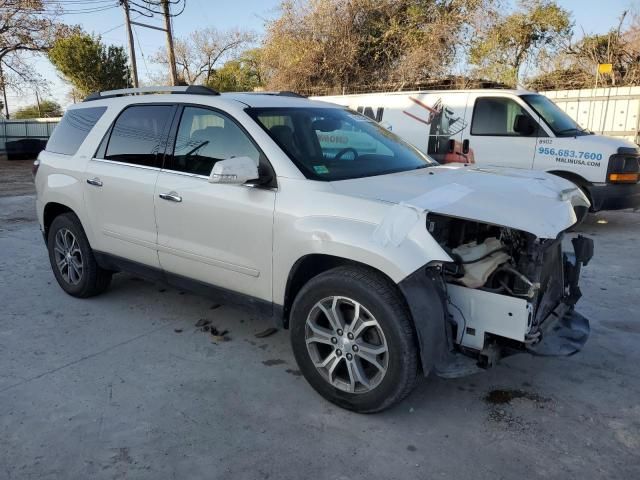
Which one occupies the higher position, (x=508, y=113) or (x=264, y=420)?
(x=508, y=113)

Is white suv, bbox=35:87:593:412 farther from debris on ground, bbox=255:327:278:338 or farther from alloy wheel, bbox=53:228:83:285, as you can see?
debris on ground, bbox=255:327:278:338

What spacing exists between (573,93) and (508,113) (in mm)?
6951

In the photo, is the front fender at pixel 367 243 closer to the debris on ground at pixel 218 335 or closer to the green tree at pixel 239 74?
the debris on ground at pixel 218 335

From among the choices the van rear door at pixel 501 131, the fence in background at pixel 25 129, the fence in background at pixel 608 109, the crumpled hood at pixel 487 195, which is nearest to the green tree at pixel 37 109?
the fence in background at pixel 25 129

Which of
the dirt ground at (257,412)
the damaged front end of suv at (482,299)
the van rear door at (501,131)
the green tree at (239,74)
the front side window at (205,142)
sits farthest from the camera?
the green tree at (239,74)

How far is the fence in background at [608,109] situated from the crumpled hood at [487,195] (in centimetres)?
1075

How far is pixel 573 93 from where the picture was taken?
13.5 m

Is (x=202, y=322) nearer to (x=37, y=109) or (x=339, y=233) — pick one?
(x=339, y=233)

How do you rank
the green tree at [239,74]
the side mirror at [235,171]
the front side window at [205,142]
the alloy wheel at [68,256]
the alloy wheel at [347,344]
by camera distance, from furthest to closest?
1. the green tree at [239,74]
2. the alloy wheel at [68,256]
3. the front side window at [205,142]
4. the side mirror at [235,171]
5. the alloy wheel at [347,344]

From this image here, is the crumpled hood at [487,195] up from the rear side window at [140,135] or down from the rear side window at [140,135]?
down

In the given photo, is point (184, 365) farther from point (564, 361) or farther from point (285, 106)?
point (564, 361)

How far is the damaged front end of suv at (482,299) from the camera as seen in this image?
8.79 ft

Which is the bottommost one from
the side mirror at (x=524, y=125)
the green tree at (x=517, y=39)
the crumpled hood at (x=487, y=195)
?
the crumpled hood at (x=487, y=195)

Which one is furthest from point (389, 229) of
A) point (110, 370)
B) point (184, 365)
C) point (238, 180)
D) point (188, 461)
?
point (110, 370)
